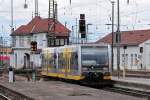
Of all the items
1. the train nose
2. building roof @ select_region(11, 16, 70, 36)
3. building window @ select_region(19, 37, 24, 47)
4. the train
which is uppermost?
building roof @ select_region(11, 16, 70, 36)

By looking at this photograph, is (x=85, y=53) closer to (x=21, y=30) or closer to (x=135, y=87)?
(x=135, y=87)

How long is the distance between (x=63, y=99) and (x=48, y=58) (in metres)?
26.0

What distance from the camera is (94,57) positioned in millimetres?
36125

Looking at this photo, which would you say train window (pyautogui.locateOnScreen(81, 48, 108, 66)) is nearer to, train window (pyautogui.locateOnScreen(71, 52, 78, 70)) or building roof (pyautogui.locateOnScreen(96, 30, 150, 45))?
train window (pyautogui.locateOnScreen(71, 52, 78, 70))

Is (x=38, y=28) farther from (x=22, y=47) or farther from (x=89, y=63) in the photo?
(x=89, y=63)

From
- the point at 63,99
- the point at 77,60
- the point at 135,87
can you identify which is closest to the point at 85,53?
the point at 77,60

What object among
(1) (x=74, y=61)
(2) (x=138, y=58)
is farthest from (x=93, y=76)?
(2) (x=138, y=58)

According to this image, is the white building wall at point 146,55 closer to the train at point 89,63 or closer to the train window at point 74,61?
the train at point 89,63

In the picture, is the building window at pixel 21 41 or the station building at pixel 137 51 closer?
the station building at pixel 137 51

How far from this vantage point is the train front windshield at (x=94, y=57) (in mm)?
35875

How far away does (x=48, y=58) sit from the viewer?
163 feet

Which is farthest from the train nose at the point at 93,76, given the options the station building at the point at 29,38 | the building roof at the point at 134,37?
the station building at the point at 29,38

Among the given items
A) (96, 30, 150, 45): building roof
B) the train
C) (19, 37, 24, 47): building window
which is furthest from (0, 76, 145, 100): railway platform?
(19, 37, 24, 47): building window

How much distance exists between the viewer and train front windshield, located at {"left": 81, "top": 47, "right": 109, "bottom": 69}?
35.9 metres
